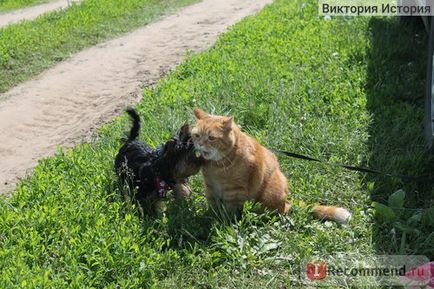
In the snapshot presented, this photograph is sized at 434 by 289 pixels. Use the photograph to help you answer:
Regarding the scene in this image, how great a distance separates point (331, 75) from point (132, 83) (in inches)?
117

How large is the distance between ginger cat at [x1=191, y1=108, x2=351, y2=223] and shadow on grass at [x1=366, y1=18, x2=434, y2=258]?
479 mm

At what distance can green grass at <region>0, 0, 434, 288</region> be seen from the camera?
3215 mm

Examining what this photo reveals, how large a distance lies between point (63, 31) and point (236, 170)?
7.25m

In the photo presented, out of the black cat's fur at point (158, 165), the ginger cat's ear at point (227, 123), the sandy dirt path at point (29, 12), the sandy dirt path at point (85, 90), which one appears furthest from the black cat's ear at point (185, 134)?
the sandy dirt path at point (29, 12)

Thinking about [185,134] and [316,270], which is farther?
[185,134]

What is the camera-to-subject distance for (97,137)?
5578 mm

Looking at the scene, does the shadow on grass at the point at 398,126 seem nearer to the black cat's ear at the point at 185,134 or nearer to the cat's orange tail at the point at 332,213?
the cat's orange tail at the point at 332,213

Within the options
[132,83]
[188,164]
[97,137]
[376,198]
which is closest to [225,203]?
[188,164]

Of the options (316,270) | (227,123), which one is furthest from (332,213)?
(227,123)

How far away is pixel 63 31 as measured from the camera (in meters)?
9.77

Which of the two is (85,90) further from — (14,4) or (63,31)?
(14,4)

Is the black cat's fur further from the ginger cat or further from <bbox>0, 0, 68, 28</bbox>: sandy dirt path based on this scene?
<bbox>0, 0, 68, 28</bbox>: sandy dirt path

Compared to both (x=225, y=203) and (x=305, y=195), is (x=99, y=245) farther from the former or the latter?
(x=305, y=195)

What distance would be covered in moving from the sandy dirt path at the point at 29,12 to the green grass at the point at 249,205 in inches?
259
